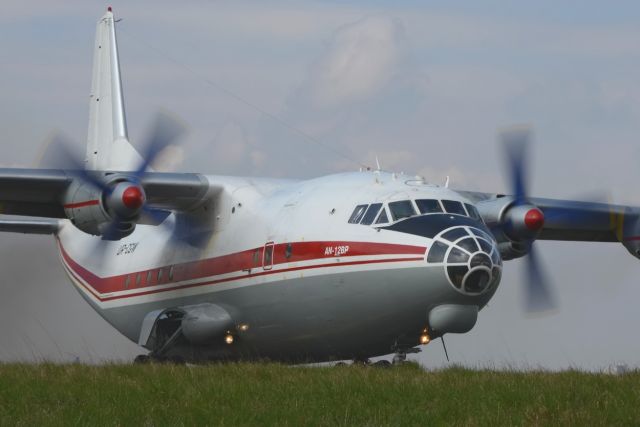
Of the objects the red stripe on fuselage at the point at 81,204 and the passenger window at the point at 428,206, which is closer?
the passenger window at the point at 428,206

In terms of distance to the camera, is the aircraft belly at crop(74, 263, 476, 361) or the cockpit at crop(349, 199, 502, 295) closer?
the cockpit at crop(349, 199, 502, 295)

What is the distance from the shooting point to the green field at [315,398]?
12016mm

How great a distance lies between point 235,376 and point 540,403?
15.2 feet

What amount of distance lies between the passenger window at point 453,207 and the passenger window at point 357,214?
147cm

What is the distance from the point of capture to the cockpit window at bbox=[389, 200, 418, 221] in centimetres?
1933

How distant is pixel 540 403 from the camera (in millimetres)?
12586

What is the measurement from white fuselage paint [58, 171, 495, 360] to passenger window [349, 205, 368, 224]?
Answer: 11 centimetres

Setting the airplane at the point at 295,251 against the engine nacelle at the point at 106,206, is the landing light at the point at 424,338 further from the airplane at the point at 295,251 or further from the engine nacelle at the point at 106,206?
the engine nacelle at the point at 106,206

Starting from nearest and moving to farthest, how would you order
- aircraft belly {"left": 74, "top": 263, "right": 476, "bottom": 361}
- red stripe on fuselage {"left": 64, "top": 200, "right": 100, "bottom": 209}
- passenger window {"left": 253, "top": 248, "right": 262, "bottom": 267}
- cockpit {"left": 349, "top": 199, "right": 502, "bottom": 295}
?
cockpit {"left": 349, "top": 199, "right": 502, "bottom": 295}, aircraft belly {"left": 74, "top": 263, "right": 476, "bottom": 361}, passenger window {"left": 253, "top": 248, "right": 262, "bottom": 267}, red stripe on fuselage {"left": 64, "top": 200, "right": 100, "bottom": 209}

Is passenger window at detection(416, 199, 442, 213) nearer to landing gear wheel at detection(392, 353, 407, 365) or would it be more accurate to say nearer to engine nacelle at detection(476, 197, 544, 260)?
landing gear wheel at detection(392, 353, 407, 365)

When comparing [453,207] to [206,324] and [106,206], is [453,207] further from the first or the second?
[106,206]

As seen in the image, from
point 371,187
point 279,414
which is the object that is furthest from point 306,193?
point 279,414

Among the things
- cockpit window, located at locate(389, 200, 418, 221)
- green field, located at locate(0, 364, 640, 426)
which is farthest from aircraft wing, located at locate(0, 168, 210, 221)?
green field, located at locate(0, 364, 640, 426)

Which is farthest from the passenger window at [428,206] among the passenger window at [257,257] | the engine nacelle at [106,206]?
the engine nacelle at [106,206]
